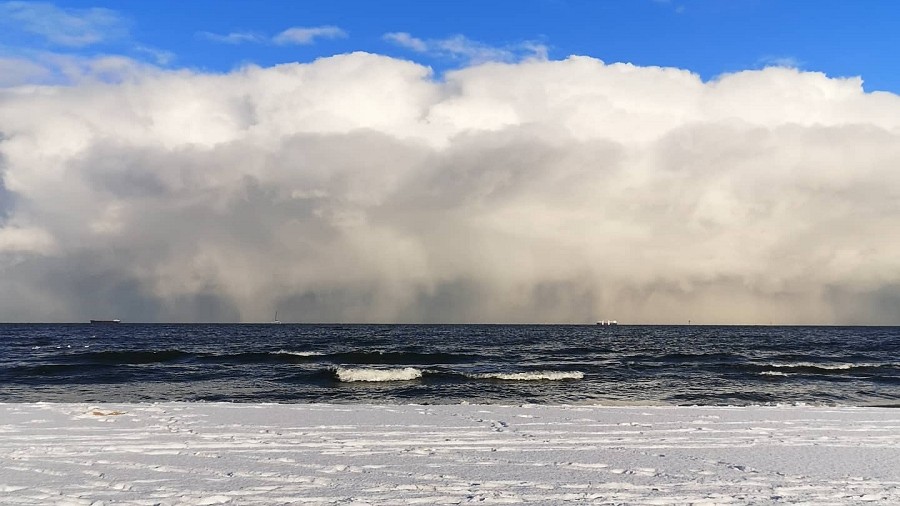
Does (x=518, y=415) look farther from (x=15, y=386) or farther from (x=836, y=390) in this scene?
(x=15, y=386)

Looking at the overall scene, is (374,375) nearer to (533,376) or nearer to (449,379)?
(449,379)

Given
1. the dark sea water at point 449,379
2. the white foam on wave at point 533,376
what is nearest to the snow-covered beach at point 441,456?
the dark sea water at point 449,379

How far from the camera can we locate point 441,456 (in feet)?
29.8

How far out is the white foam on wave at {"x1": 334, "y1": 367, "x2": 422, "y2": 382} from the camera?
29047 millimetres

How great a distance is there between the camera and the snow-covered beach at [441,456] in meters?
7.14

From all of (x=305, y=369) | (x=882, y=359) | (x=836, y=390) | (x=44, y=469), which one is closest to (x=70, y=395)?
(x=305, y=369)

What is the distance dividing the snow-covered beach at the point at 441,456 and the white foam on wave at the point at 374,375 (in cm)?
1515

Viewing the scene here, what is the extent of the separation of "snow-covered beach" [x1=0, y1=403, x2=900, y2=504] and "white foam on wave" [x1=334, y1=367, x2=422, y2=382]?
15150mm

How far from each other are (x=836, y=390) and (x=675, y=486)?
22.7m

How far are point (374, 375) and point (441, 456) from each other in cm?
2103

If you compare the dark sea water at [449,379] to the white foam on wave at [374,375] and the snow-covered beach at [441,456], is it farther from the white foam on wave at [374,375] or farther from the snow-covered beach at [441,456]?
the snow-covered beach at [441,456]

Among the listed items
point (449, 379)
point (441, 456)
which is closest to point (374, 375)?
point (449, 379)

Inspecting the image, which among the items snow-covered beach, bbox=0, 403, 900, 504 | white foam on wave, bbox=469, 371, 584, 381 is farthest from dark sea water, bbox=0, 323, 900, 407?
snow-covered beach, bbox=0, 403, 900, 504

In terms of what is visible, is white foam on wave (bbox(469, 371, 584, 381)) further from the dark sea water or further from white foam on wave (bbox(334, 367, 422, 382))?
white foam on wave (bbox(334, 367, 422, 382))
